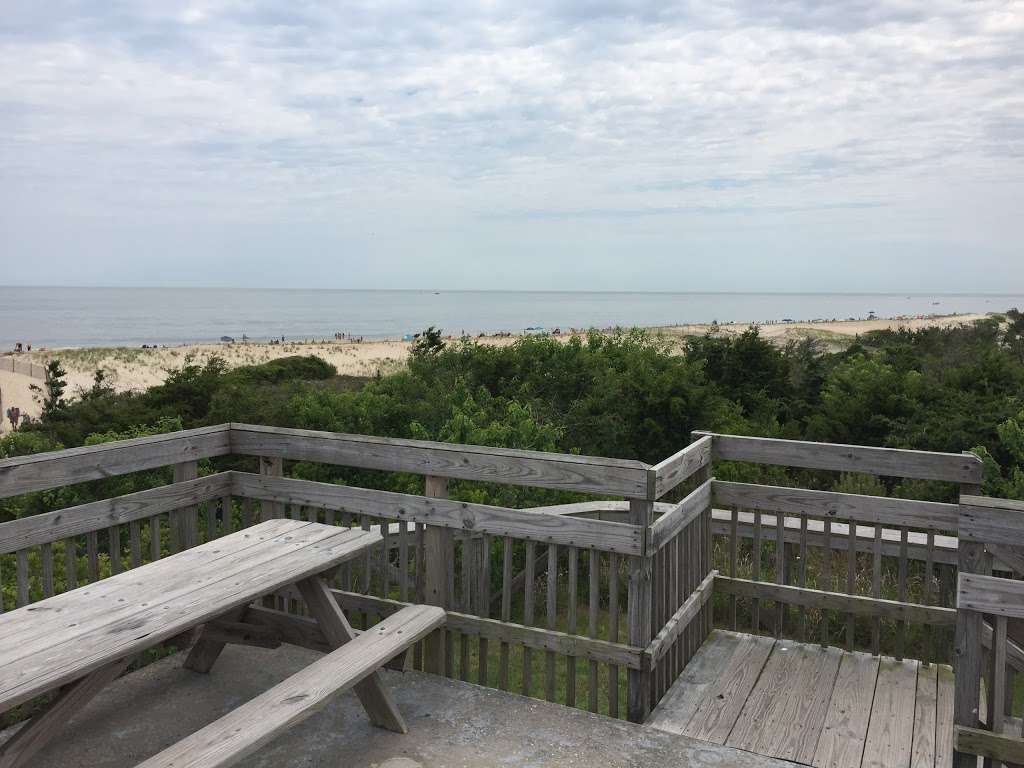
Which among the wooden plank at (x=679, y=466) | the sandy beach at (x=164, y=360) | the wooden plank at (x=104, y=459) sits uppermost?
the wooden plank at (x=104, y=459)

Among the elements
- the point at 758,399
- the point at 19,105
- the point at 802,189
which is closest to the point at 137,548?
the point at 758,399

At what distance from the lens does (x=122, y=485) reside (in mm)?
8133

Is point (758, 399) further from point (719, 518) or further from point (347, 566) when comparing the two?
point (347, 566)

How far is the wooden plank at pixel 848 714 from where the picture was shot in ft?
11.6

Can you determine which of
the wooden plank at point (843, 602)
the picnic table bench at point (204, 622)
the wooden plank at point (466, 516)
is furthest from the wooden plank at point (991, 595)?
the picnic table bench at point (204, 622)

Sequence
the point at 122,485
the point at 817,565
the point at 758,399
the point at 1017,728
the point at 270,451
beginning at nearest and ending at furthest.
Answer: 1. the point at 1017,728
2. the point at 270,451
3. the point at 817,565
4. the point at 122,485
5. the point at 758,399

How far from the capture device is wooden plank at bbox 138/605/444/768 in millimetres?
2461

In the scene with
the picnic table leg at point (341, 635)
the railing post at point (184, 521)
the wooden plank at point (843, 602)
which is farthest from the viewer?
the wooden plank at point (843, 602)

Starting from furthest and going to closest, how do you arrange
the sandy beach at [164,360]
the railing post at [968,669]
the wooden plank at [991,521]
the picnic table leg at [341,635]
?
the sandy beach at [164,360], the picnic table leg at [341,635], the wooden plank at [991,521], the railing post at [968,669]

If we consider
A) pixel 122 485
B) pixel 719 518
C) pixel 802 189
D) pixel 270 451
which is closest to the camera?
pixel 270 451

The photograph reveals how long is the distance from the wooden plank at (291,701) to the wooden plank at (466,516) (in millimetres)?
491

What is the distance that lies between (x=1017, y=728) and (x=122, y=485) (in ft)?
25.4

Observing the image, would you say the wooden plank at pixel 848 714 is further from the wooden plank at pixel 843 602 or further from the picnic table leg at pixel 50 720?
the picnic table leg at pixel 50 720

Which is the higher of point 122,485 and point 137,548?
point 137,548
